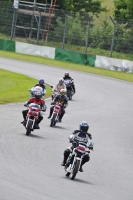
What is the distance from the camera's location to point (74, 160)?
532 inches

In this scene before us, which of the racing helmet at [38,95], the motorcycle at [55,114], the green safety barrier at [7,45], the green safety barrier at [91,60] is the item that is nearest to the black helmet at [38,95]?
the racing helmet at [38,95]

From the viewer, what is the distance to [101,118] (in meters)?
24.9

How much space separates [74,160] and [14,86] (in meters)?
19.2

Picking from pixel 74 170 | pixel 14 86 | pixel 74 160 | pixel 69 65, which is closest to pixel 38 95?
pixel 74 160

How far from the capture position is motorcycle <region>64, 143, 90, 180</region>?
1345 centimetres

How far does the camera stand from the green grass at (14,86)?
27531 mm

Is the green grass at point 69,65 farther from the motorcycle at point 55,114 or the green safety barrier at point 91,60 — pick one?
the motorcycle at point 55,114

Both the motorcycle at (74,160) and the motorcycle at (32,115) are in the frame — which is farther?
the motorcycle at (32,115)

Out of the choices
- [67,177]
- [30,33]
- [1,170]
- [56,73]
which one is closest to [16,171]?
[1,170]

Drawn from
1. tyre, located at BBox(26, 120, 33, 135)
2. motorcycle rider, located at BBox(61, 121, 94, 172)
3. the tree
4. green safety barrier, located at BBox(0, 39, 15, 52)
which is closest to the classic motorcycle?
tyre, located at BBox(26, 120, 33, 135)

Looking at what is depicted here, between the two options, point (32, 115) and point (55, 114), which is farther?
point (55, 114)

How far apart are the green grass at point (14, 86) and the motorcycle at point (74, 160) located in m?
12.4

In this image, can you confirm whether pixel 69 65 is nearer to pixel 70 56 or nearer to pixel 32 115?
pixel 70 56

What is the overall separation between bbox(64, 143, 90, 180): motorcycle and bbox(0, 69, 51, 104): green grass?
12446 millimetres
